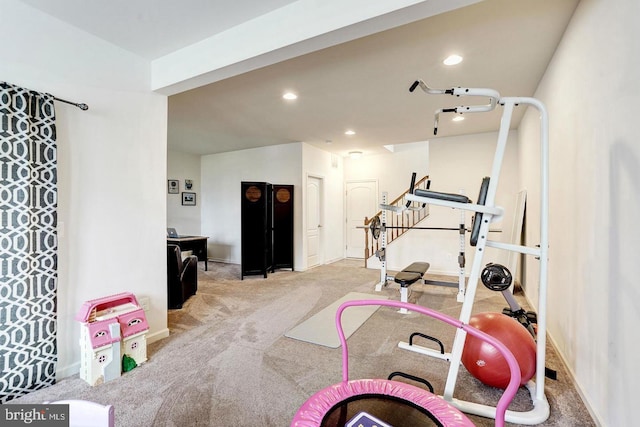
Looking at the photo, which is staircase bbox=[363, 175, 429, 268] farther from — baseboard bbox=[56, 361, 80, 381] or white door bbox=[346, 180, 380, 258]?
baseboard bbox=[56, 361, 80, 381]

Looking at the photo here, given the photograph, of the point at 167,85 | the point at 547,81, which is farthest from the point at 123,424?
the point at 547,81

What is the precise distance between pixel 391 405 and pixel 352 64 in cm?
281

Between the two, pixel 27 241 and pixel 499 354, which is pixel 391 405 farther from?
pixel 27 241

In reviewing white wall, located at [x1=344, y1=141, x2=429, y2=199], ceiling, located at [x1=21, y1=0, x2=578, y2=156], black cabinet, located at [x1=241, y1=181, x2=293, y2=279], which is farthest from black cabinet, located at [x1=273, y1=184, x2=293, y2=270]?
white wall, located at [x1=344, y1=141, x2=429, y2=199]

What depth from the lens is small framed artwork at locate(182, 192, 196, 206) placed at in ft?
23.8

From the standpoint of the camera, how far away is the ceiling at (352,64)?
2.13 meters

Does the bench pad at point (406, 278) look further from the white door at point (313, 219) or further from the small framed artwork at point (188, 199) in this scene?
the small framed artwork at point (188, 199)

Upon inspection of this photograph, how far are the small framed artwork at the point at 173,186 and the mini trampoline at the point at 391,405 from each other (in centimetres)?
664

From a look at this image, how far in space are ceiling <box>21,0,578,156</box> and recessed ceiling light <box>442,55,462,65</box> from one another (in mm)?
51

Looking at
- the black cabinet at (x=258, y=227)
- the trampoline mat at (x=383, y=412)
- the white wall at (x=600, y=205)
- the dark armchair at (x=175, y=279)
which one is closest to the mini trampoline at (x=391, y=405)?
the trampoline mat at (x=383, y=412)

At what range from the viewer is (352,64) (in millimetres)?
2869

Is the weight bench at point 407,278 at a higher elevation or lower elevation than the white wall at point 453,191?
lower

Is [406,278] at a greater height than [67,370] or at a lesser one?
greater

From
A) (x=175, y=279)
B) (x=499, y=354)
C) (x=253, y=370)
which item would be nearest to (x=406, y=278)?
(x=499, y=354)
